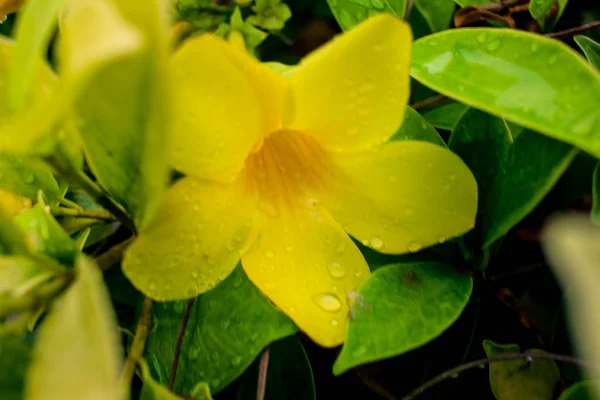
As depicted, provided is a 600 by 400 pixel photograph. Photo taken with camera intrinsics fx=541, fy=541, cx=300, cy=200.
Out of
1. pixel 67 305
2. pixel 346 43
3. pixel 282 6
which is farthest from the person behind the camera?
pixel 282 6

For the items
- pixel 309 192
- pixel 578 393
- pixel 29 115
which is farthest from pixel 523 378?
pixel 29 115

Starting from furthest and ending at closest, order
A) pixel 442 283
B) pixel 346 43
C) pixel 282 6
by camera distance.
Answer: pixel 282 6 < pixel 442 283 < pixel 346 43

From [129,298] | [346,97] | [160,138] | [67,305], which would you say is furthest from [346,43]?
[129,298]

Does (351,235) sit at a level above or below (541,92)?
below

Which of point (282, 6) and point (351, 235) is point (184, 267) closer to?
point (351, 235)

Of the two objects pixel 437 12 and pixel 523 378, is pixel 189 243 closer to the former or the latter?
pixel 523 378

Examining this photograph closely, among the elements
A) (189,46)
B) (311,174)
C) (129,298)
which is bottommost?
(129,298)
